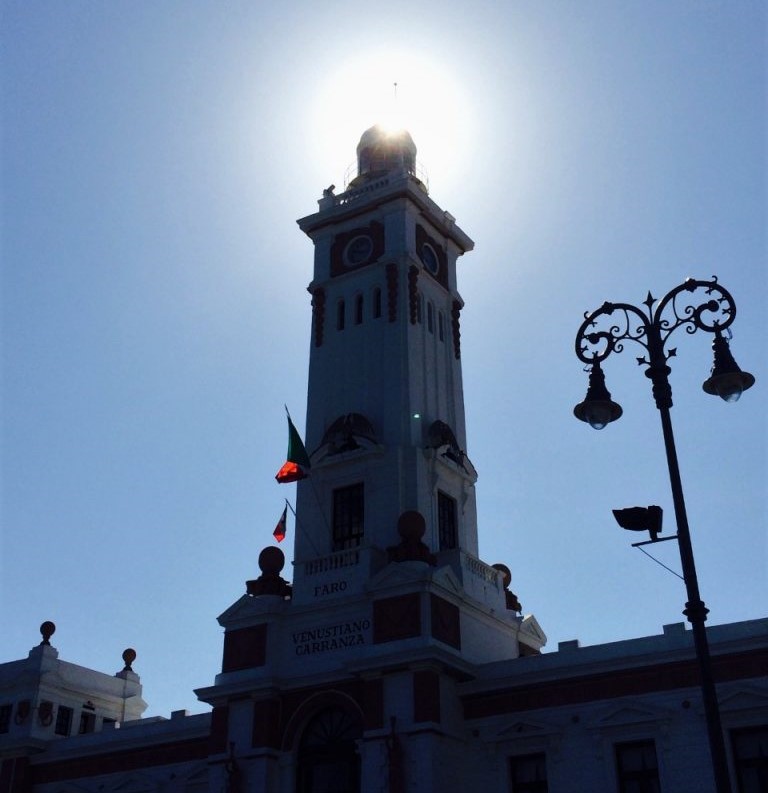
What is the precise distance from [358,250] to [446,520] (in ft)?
40.4

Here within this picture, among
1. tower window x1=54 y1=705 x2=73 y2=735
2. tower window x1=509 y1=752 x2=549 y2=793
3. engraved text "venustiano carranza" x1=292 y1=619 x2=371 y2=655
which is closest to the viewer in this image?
tower window x1=509 y1=752 x2=549 y2=793

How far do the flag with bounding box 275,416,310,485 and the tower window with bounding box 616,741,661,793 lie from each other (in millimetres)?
13765

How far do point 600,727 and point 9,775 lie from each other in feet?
83.3

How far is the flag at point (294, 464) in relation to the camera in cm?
3591

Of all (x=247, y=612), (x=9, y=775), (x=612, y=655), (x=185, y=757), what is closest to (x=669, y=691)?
(x=612, y=655)

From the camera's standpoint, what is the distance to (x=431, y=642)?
104 feet

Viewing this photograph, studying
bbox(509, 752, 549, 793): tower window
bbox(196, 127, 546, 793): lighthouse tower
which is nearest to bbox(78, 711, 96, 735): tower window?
bbox(196, 127, 546, 793): lighthouse tower

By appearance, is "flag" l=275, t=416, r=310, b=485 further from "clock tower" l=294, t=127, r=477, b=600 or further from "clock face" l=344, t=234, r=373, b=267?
"clock face" l=344, t=234, r=373, b=267

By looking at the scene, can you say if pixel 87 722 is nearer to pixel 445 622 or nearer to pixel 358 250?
pixel 445 622

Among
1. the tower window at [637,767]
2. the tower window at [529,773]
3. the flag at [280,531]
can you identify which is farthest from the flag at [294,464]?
the tower window at [637,767]

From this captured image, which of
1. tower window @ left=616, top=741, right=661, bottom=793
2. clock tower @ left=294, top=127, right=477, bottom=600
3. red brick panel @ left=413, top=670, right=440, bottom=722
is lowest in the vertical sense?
tower window @ left=616, top=741, right=661, bottom=793

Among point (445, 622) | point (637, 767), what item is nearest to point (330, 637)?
point (445, 622)

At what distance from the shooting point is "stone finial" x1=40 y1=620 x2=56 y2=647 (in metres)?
45.4

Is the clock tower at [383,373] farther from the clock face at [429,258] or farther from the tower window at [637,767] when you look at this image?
the tower window at [637,767]
